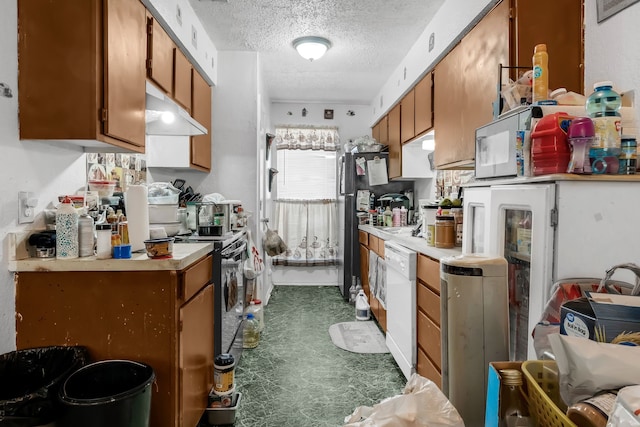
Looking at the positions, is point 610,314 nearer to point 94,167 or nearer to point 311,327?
point 94,167

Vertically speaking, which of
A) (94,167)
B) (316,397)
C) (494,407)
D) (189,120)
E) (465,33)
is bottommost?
A: (316,397)

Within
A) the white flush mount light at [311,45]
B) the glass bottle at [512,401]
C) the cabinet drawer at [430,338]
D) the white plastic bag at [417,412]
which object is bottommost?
the cabinet drawer at [430,338]

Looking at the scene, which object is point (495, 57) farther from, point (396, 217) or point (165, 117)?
point (396, 217)

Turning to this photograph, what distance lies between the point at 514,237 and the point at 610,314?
2.07ft

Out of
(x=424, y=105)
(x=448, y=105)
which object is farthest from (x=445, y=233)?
(x=424, y=105)

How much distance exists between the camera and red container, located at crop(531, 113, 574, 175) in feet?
4.03

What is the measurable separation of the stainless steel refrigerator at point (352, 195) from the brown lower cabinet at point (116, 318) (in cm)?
303

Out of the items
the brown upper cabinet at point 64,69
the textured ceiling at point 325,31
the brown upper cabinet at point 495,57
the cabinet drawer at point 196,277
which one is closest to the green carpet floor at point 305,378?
the cabinet drawer at point 196,277

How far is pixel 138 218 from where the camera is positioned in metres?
1.76

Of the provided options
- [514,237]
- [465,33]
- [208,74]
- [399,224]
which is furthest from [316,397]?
[208,74]

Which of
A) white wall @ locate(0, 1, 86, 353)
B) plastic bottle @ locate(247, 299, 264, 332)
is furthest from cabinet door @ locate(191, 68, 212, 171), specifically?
white wall @ locate(0, 1, 86, 353)

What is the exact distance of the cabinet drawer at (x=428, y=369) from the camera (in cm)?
201

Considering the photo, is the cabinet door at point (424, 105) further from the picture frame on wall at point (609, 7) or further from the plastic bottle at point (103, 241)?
the plastic bottle at point (103, 241)

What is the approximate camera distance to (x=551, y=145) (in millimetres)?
1236
